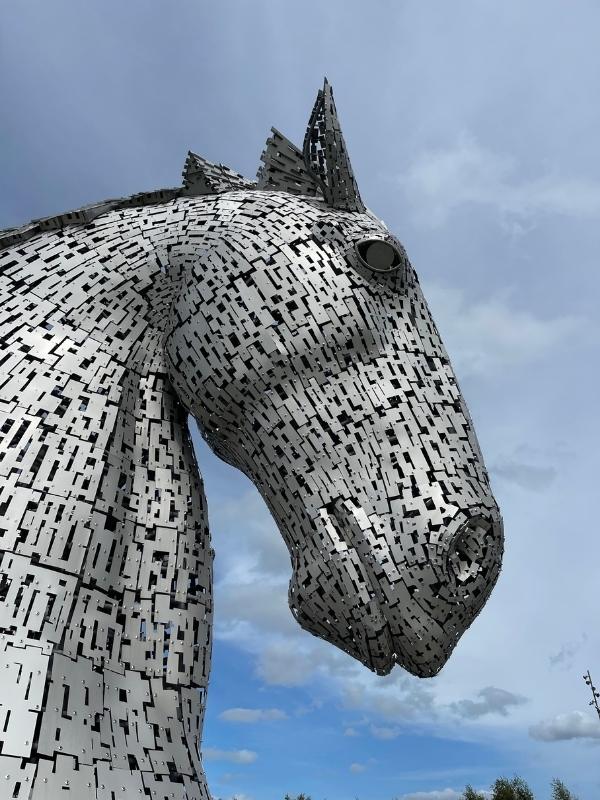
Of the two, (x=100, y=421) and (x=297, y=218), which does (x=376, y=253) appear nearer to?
(x=297, y=218)

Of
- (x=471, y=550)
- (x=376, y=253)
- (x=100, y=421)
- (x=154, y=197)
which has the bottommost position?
(x=471, y=550)

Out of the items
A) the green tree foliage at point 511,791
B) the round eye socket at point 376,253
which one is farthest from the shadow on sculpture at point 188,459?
the green tree foliage at point 511,791

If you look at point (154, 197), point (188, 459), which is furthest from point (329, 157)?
point (188, 459)

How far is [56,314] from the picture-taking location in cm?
245

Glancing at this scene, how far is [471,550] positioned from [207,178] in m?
1.94

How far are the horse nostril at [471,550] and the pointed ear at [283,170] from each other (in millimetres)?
1617

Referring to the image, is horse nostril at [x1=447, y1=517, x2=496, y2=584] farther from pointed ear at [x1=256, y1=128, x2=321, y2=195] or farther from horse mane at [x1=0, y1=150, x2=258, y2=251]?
horse mane at [x1=0, y1=150, x2=258, y2=251]

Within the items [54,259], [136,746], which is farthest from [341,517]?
[54,259]

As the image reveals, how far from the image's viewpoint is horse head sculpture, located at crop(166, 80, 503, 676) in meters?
2.21

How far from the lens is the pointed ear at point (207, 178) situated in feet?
10.0

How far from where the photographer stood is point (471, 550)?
223 centimetres

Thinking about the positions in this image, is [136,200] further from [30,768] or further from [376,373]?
[30,768]

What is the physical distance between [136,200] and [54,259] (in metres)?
0.47

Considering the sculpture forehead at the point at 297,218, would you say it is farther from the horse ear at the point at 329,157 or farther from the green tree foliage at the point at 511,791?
the green tree foliage at the point at 511,791
